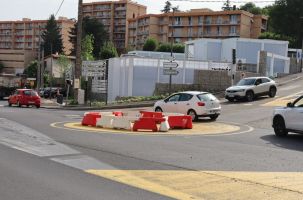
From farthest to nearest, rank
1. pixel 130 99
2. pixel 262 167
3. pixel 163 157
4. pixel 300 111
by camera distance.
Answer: pixel 130 99, pixel 300 111, pixel 163 157, pixel 262 167

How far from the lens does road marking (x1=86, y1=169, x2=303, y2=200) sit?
25.8ft

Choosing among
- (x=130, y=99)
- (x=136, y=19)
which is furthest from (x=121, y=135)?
(x=136, y=19)

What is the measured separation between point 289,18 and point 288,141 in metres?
81.3

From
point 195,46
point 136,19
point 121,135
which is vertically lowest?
point 121,135

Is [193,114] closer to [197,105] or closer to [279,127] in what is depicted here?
[197,105]

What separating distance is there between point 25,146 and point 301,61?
53.4m

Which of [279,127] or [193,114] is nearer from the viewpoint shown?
[279,127]

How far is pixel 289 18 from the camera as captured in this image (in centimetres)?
9262

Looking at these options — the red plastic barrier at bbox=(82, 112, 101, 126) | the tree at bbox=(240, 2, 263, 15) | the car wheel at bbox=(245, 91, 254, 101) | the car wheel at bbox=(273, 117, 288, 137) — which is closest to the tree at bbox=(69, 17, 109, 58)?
the tree at bbox=(240, 2, 263, 15)

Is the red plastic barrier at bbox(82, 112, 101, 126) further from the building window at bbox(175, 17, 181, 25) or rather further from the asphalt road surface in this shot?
the building window at bbox(175, 17, 181, 25)

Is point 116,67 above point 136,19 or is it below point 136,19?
below

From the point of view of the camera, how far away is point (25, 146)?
42.9ft

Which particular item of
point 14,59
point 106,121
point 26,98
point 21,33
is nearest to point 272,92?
point 26,98

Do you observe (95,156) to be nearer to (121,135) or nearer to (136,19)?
(121,135)
